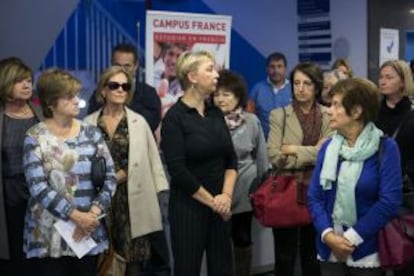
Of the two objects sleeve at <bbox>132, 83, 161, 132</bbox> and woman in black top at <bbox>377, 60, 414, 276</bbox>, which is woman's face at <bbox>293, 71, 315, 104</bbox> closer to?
woman in black top at <bbox>377, 60, 414, 276</bbox>

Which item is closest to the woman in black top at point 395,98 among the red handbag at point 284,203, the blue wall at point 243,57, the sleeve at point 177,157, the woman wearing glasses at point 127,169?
the red handbag at point 284,203

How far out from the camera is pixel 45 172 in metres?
2.90

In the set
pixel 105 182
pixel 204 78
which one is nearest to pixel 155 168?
pixel 105 182

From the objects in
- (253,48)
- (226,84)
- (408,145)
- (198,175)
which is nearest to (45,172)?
(198,175)

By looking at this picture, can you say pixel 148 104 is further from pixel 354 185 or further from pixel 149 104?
pixel 354 185

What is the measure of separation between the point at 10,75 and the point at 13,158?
0.44m

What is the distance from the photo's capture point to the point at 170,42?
188 inches

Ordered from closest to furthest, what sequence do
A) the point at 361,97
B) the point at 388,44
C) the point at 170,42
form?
1. the point at 361,97
2. the point at 170,42
3. the point at 388,44

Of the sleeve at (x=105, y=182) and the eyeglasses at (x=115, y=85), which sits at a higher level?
the eyeglasses at (x=115, y=85)

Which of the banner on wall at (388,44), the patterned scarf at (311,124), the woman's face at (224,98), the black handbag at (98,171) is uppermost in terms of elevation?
the banner on wall at (388,44)

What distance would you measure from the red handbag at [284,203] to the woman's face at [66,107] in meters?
1.18

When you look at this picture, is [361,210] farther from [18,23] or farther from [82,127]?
[18,23]

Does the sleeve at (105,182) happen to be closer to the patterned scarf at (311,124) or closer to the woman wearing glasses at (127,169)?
the woman wearing glasses at (127,169)

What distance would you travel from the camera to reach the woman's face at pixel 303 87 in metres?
3.58
